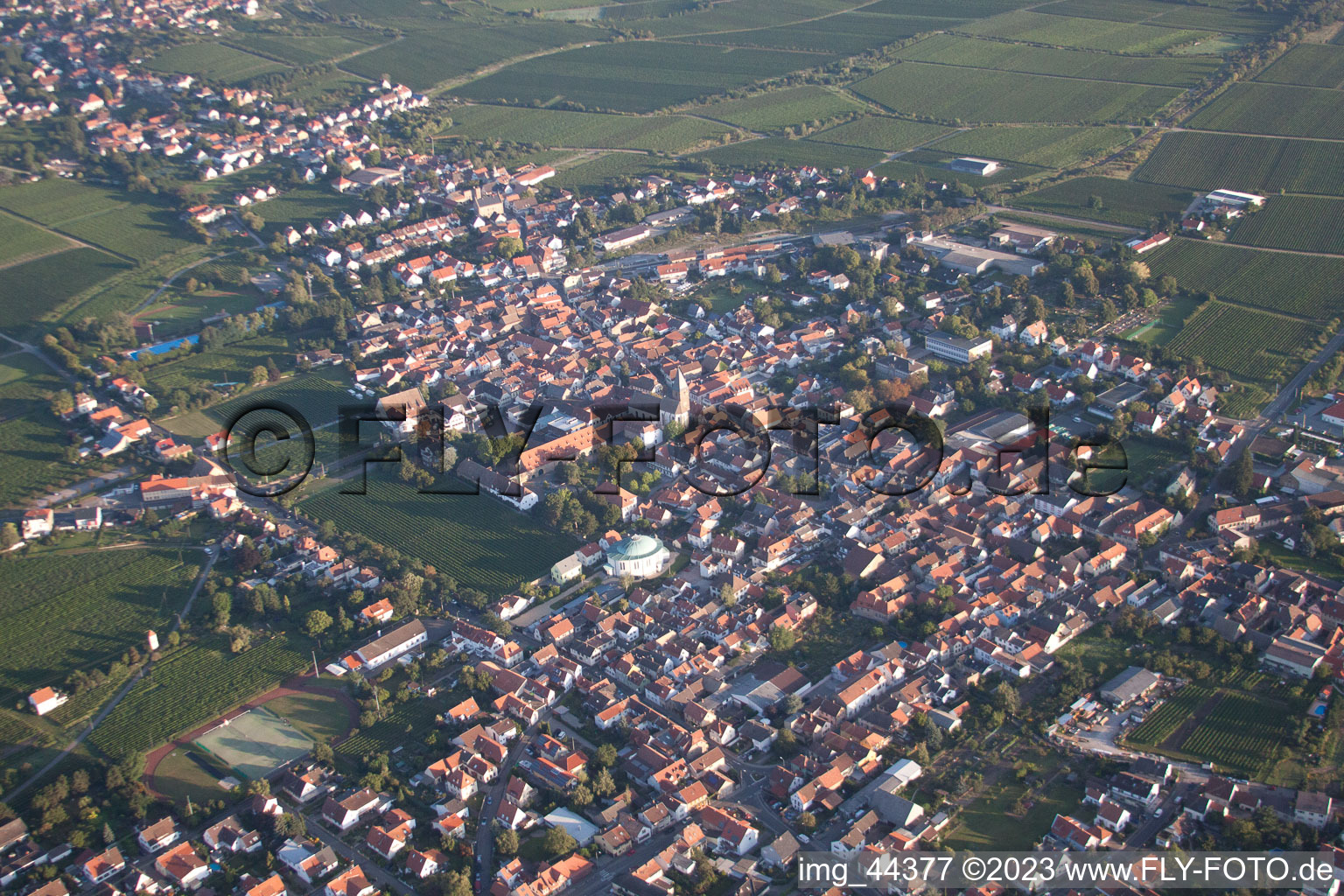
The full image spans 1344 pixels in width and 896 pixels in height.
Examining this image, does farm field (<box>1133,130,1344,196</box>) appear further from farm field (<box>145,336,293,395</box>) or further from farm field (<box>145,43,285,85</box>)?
farm field (<box>145,43,285,85</box>)

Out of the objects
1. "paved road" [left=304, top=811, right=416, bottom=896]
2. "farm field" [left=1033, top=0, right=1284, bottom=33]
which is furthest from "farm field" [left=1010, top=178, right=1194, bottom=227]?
"paved road" [left=304, top=811, right=416, bottom=896]

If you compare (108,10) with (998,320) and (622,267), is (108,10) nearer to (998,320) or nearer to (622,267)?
(622,267)

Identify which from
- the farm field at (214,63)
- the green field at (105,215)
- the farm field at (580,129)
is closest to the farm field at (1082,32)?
the farm field at (580,129)

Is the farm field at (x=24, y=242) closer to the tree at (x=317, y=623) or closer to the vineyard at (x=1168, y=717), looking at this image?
the tree at (x=317, y=623)

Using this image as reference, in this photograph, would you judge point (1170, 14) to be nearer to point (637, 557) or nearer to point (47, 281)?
point (637, 557)

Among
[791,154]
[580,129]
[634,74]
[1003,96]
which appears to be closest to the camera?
[791,154]

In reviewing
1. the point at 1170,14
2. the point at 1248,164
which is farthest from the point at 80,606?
the point at 1170,14
